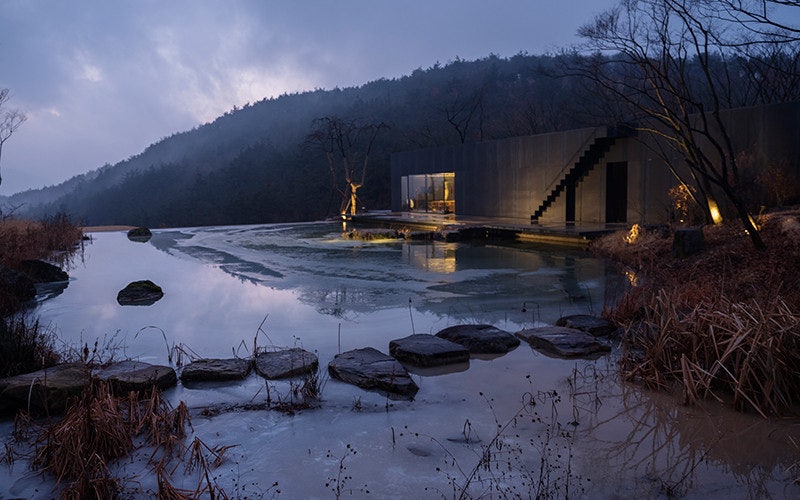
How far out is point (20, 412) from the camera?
3.83 m

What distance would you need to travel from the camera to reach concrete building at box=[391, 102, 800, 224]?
1275 centimetres

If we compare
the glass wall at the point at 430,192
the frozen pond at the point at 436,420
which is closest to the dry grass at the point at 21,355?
the frozen pond at the point at 436,420

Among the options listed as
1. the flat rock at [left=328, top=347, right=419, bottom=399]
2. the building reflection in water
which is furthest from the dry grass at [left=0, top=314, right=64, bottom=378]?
the building reflection in water

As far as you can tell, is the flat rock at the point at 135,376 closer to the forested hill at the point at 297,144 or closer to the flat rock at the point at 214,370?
the flat rock at the point at 214,370

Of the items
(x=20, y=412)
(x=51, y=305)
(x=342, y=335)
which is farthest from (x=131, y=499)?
(x=51, y=305)

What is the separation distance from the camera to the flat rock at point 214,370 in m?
4.93

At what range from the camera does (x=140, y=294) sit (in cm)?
895

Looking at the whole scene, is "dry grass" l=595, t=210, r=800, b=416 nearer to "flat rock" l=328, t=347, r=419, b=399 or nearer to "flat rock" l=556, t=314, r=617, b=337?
"flat rock" l=556, t=314, r=617, b=337

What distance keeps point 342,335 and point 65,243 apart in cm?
1364

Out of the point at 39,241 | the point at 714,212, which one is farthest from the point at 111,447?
the point at 39,241

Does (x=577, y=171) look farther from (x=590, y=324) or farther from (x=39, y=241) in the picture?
(x=39, y=241)

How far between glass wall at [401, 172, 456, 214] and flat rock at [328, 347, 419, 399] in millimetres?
20170

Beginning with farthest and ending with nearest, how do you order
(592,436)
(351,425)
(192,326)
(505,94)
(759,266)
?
(505,94) → (759,266) → (192,326) → (351,425) → (592,436)

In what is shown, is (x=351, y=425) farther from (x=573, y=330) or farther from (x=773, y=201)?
(x=773, y=201)
